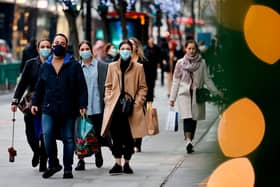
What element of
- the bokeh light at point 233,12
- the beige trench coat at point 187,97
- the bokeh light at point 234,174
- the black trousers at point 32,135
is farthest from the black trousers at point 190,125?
the bokeh light at point 233,12

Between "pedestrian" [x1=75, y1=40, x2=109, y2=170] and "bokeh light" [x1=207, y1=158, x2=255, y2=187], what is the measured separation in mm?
6906

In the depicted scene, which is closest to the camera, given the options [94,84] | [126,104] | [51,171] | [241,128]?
[241,128]

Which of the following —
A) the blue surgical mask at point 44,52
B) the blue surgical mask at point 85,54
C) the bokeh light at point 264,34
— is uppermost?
the bokeh light at point 264,34

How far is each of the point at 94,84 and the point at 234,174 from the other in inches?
277

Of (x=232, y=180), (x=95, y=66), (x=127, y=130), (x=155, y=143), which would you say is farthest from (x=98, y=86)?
(x=232, y=180)

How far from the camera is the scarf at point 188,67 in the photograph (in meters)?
12.7

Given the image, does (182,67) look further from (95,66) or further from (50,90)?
(50,90)

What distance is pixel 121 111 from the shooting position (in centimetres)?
989

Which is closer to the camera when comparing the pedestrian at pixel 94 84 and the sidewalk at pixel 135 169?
the sidewalk at pixel 135 169

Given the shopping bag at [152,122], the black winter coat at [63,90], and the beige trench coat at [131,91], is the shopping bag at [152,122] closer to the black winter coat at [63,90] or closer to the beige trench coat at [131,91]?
the beige trench coat at [131,91]

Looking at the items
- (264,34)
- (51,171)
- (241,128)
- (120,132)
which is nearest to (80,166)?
(120,132)

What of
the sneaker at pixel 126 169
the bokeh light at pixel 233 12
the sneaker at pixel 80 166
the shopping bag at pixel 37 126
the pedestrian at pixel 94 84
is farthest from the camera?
the pedestrian at pixel 94 84

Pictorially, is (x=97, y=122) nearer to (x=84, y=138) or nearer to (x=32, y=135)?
(x=84, y=138)

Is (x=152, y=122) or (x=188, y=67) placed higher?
(x=188, y=67)
